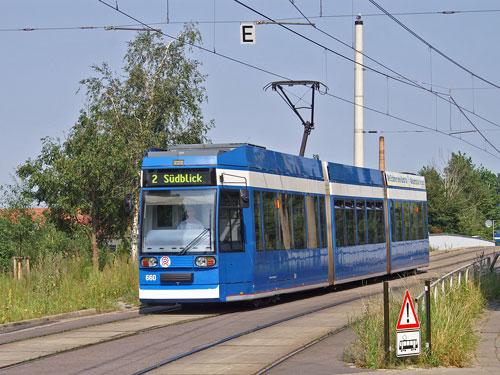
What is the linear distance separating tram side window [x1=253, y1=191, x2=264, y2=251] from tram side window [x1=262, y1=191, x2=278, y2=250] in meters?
0.30

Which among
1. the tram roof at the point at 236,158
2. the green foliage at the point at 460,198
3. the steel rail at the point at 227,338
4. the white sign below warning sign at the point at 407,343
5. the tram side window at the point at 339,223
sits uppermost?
the green foliage at the point at 460,198

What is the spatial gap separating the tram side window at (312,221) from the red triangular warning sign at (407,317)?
1114 cm

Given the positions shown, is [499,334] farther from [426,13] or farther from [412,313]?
[426,13]

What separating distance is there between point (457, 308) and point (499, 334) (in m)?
1.87

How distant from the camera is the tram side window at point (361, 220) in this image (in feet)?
83.3

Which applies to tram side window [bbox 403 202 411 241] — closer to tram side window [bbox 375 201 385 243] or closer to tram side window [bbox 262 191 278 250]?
tram side window [bbox 375 201 385 243]

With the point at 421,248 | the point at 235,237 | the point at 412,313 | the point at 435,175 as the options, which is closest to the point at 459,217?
the point at 435,175

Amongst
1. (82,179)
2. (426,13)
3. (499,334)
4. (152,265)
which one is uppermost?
(426,13)

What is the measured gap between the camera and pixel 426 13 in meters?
29.3

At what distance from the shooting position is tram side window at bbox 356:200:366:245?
2538cm

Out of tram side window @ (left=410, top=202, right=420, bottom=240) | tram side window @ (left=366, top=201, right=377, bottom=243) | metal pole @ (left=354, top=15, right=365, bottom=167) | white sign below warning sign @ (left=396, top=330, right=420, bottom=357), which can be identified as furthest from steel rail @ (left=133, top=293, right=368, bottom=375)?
metal pole @ (left=354, top=15, right=365, bottom=167)

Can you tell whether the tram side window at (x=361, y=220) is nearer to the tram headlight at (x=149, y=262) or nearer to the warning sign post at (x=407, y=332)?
the tram headlight at (x=149, y=262)

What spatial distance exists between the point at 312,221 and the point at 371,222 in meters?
5.10

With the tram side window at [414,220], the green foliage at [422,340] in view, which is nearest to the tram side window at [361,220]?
the tram side window at [414,220]
